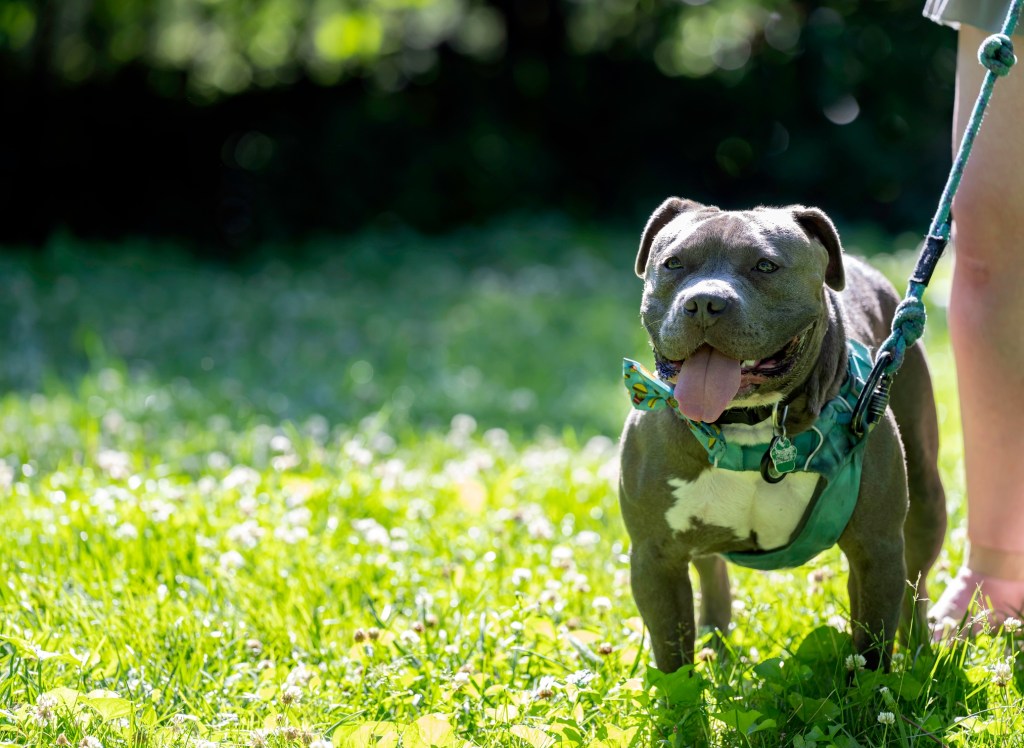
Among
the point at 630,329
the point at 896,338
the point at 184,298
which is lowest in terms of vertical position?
the point at 184,298

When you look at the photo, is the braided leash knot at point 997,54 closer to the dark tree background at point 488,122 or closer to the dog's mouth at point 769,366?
the dog's mouth at point 769,366

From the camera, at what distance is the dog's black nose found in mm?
2516

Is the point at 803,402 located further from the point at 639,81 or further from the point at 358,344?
the point at 639,81

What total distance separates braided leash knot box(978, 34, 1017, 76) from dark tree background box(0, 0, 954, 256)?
32.3 ft

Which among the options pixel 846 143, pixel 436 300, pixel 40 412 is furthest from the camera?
pixel 846 143

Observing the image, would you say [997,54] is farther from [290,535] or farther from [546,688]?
[290,535]

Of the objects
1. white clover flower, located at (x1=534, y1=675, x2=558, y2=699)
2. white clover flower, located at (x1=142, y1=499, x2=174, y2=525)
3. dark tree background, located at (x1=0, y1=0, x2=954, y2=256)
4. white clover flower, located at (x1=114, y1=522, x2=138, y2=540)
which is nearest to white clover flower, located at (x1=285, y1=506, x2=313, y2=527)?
white clover flower, located at (x1=142, y1=499, x2=174, y2=525)

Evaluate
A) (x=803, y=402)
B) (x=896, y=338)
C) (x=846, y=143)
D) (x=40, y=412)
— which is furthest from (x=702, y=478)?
(x=846, y=143)

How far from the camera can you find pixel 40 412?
237 inches

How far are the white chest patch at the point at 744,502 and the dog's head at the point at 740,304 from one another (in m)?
0.18

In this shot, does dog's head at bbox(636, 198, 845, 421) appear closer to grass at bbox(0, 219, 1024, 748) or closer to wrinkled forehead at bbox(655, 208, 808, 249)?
wrinkled forehead at bbox(655, 208, 808, 249)

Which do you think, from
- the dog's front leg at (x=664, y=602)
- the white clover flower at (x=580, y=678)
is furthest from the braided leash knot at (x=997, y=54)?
the white clover flower at (x=580, y=678)

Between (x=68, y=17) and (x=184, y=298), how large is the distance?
473 centimetres

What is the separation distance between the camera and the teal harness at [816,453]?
2689mm
